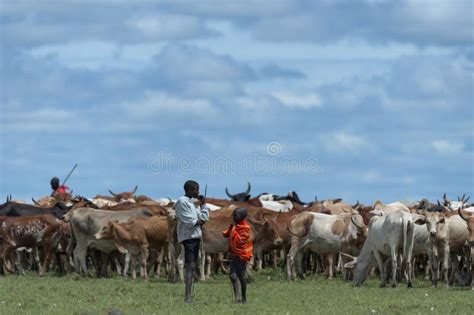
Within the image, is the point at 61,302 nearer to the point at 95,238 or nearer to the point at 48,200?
the point at 95,238

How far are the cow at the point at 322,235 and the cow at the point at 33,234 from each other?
5297 mm

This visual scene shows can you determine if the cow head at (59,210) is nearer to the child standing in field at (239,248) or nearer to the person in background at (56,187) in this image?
the person in background at (56,187)

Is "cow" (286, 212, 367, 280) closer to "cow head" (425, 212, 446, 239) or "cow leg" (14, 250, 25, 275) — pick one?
"cow head" (425, 212, 446, 239)

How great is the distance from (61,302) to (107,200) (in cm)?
1806

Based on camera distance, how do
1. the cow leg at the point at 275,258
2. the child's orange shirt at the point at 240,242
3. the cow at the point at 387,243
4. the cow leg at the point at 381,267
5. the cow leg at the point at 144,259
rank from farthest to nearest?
the cow leg at the point at 275,258, the cow leg at the point at 144,259, the cow at the point at 387,243, the cow leg at the point at 381,267, the child's orange shirt at the point at 240,242

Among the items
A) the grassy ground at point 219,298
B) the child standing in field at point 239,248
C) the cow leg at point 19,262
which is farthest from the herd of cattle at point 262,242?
the child standing in field at point 239,248

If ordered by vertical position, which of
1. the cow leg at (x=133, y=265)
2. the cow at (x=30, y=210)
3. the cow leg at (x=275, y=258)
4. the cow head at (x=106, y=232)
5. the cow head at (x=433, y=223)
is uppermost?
the cow at (x=30, y=210)

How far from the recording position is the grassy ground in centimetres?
1783

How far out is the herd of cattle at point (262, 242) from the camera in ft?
80.4

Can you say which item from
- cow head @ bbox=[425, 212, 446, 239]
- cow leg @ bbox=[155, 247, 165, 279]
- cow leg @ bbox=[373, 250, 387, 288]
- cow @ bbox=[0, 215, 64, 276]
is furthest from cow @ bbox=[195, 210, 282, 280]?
cow head @ bbox=[425, 212, 446, 239]

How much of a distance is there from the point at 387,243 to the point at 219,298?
530 centimetres

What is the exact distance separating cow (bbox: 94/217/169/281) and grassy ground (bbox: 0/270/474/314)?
786 mm

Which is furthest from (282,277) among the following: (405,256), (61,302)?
(61,302)

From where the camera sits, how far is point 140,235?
1024 inches
